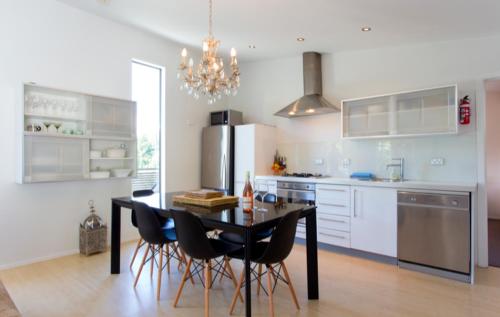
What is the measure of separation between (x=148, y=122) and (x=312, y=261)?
3.34 metres

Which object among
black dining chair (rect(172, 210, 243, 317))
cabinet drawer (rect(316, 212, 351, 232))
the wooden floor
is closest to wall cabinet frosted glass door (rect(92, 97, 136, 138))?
the wooden floor

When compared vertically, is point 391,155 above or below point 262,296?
above

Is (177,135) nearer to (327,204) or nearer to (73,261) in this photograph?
(73,261)

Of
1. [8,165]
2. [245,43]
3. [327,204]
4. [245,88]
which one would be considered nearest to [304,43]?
[245,43]

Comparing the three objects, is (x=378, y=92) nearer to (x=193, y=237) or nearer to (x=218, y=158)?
(x=218, y=158)

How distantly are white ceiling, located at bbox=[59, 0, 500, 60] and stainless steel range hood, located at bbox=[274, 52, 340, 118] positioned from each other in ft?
0.95

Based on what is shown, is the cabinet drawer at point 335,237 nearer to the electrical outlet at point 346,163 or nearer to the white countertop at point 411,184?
the white countertop at point 411,184

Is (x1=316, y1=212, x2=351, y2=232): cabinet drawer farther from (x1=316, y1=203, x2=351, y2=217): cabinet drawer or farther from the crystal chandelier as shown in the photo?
the crystal chandelier

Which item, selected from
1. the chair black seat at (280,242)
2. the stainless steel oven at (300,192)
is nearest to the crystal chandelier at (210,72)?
the chair black seat at (280,242)

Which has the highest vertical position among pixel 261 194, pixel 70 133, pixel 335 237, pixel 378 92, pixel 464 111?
pixel 378 92

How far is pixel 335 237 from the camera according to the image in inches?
153

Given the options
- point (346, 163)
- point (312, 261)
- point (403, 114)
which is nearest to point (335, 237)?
point (346, 163)

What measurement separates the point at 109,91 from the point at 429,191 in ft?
13.5

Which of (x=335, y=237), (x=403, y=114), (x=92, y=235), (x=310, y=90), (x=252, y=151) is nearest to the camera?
(x=92, y=235)
